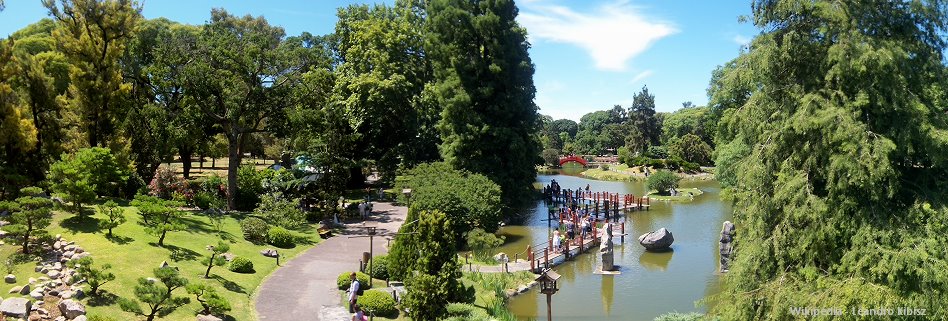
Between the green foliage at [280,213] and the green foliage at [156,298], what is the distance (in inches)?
527

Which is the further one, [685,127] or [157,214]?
[685,127]

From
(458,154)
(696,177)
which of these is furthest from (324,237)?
(696,177)

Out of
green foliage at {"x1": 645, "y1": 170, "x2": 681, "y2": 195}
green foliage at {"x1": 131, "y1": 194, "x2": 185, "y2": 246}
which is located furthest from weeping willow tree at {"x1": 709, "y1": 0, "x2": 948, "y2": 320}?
green foliage at {"x1": 645, "y1": 170, "x2": 681, "y2": 195}

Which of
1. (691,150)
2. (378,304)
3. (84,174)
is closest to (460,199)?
(378,304)

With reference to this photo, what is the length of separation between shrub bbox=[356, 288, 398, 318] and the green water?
5.07 meters

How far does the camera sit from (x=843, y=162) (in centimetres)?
1184

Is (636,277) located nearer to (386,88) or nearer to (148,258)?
(148,258)

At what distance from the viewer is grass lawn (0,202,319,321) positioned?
51.9 ft

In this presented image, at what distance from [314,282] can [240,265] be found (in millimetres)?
2661

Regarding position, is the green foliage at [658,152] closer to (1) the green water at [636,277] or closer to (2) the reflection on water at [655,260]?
(1) the green water at [636,277]

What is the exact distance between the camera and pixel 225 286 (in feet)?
62.2

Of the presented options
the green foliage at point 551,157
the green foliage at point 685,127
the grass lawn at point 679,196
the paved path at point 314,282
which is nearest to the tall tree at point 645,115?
the green foliage at point 685,127

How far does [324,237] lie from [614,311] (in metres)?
14.6

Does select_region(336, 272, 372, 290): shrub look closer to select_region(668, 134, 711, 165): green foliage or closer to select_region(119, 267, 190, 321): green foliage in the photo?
select_region(119, 267, 190, 321): green foliage
